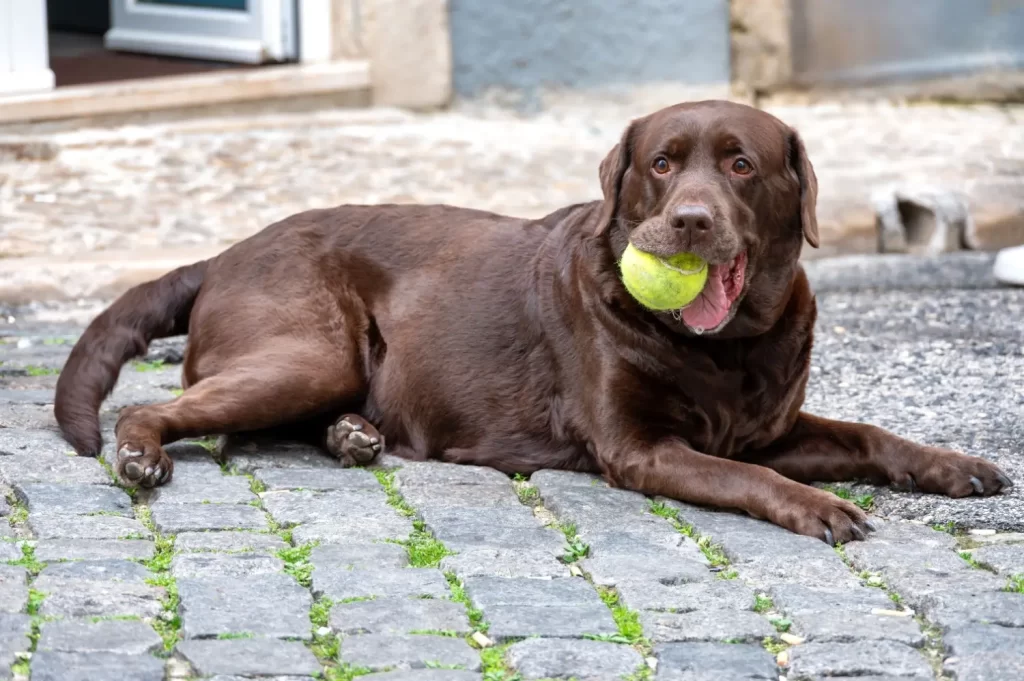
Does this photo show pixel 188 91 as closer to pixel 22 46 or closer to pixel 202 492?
Answer: pixel 22 46

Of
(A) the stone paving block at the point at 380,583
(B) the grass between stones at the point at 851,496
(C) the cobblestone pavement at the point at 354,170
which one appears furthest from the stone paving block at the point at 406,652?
A: (C) the cobblestone pavement at the point at 354,170

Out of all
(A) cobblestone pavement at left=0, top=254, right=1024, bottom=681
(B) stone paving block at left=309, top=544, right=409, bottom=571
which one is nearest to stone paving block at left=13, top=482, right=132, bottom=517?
(A) cobblestone pavement at left=0, top=254, right=1024, bottom=681

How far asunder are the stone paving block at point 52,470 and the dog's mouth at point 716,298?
149 cm

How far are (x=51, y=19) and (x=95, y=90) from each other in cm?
431

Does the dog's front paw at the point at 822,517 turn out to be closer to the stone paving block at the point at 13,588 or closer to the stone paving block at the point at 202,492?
the stone paving block at the point at 202,492

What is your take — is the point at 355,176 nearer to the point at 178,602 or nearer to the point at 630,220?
the point at 630,220

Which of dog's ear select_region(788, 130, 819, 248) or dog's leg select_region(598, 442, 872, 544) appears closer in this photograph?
dog's leg select_region(598, 442, 872, 544)

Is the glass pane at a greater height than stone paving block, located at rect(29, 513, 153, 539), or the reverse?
the glass pane

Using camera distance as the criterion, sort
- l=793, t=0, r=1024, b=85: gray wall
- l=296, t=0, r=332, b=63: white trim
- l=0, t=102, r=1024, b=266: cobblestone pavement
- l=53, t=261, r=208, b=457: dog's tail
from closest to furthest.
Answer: l=53, t=261, r=208, b=457: dog's tail
l=0, t=102, r=1024, b=266: cobblestone pavement
l=296, t=0, r=332, b=63: white trim
l=793, t=0, r=1024, b=85: gray wall

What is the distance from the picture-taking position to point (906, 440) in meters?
4.07

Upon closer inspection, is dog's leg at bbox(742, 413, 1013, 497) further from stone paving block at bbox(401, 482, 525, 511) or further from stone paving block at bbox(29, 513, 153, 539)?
stone paving block at bbox(29, 513, 153, 539)

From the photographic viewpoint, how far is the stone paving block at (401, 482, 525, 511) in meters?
3.81

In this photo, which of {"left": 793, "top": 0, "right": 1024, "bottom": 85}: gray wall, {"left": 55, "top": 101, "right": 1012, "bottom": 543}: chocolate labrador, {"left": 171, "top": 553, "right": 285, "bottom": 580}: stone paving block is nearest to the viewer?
{"left": 171, "top": 553, "right": 285, "bottom": 580}: stone paving block

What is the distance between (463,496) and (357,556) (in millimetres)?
562
